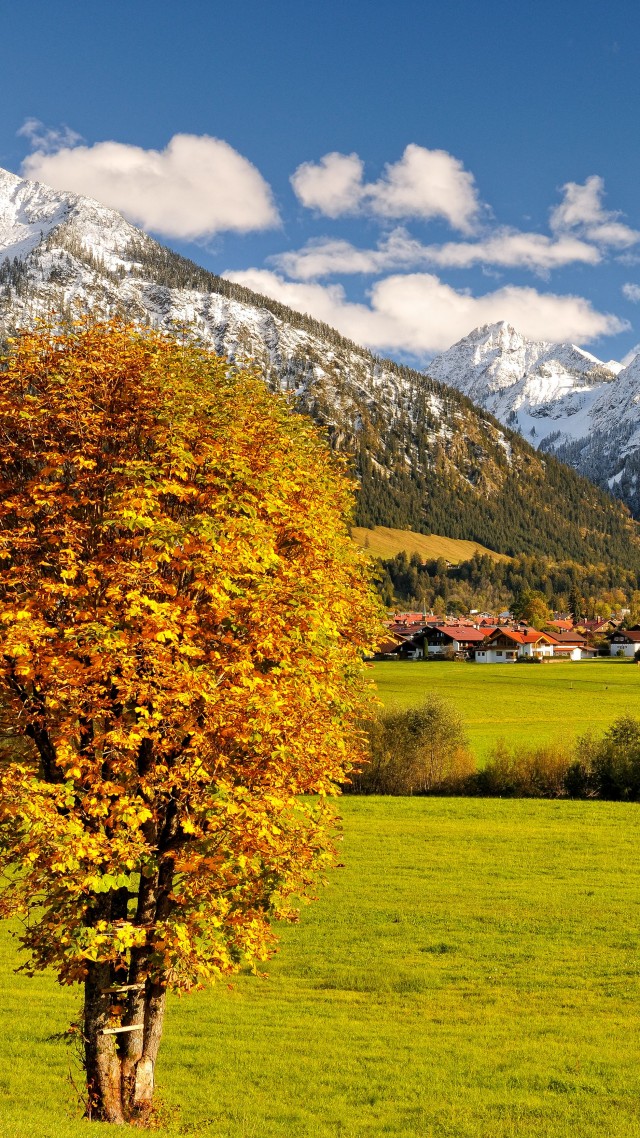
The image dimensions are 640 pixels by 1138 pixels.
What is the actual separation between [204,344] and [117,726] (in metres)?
9.54

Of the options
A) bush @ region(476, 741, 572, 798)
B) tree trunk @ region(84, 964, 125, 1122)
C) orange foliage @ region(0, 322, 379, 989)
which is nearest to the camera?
orange foliage @ region(0, 322, 379, 989)

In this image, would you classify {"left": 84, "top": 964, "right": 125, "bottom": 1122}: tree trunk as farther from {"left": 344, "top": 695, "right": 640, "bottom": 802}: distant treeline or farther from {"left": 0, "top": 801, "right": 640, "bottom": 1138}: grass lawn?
{"left": 344, "top": 695, "right": 640, "bottom": 802}: distant treeline

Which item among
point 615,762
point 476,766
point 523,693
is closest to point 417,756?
point 476,766

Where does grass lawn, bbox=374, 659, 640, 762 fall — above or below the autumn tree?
below

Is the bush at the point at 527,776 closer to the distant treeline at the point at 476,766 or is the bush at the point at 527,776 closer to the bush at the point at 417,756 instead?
the distant treeline at the point at 476,766

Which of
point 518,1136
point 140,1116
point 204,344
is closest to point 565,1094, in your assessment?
point 518,1136

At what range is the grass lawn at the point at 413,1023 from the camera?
21.7 m

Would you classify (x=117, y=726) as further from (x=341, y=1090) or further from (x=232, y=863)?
(x=341, y=1090)

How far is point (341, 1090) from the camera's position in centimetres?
2359

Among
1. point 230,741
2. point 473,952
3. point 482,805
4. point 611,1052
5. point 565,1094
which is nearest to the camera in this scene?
point 230,741

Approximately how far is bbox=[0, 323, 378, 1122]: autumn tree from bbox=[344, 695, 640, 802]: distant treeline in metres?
54.6

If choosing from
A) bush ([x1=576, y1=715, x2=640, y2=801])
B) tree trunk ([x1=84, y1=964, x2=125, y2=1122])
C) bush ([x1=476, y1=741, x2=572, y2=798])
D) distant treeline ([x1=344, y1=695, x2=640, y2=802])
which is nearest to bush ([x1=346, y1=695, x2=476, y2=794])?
distant treeline ([x1=344, y1=695, x2=640, y2=802])

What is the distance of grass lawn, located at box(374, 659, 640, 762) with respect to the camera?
98.3 metres

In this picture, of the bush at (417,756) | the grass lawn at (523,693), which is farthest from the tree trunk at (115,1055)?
the grass lawn at (523,693)
